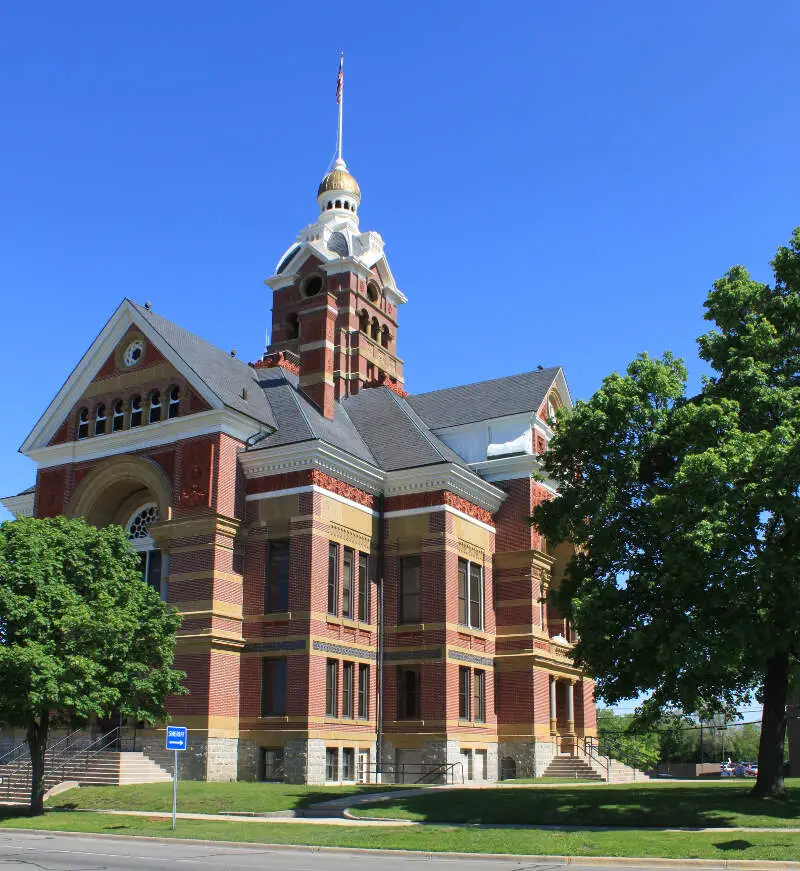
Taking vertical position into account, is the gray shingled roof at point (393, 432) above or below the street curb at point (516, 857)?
above

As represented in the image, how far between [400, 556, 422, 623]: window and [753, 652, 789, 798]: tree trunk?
14137mm

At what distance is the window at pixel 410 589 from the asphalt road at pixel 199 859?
55.3 ft

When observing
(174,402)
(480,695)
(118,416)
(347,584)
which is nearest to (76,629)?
(347,584)

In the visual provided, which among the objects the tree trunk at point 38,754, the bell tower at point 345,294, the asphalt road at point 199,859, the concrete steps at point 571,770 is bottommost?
the concrete steps at point 571,770

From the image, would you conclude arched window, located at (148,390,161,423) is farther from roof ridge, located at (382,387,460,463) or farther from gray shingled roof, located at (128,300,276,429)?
roof ridge, located at (382,387,460,463)

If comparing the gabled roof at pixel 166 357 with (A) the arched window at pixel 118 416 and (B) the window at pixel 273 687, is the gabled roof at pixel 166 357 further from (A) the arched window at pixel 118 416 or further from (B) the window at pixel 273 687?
(B) the window at pixel 273 687

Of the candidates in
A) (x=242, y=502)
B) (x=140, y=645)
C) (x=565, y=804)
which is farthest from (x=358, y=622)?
(x=565, y=804)

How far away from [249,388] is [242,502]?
243 inches

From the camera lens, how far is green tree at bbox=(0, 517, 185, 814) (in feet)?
81.4

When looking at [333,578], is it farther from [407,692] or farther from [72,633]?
[72,633]

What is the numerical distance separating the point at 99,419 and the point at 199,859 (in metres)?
24.7

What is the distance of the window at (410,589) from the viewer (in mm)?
36344

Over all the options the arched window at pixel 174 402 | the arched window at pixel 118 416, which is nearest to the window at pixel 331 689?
the arched window at pixel 174 402

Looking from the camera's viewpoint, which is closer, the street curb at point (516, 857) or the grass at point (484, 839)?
the street curb at point (516, 857)
